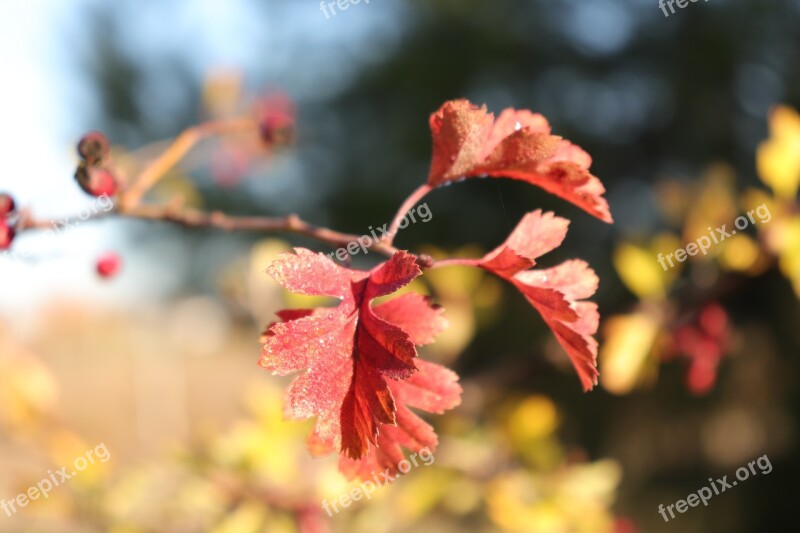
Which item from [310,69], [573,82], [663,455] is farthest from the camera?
[310,69]

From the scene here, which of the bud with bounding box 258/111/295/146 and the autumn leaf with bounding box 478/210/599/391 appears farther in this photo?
the bud with bounding box 258/111/295/146

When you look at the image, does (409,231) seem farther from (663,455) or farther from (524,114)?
(524,114)

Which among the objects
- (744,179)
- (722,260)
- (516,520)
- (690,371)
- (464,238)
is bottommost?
(464,238)

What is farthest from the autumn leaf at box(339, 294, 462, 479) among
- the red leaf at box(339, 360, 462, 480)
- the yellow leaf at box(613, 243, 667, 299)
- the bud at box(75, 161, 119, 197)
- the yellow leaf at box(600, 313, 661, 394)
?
the yellow leaf at box(613, 243, 667, 299)

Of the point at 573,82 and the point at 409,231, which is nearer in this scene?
the point at 573,82

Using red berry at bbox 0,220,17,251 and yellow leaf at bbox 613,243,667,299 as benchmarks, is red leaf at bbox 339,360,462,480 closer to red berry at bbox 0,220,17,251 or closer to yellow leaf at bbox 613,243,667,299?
red berry at bbox 0,220,17,251

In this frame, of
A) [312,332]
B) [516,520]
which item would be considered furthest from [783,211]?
[312,332]

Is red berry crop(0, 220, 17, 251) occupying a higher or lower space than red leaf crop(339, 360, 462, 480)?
higher
